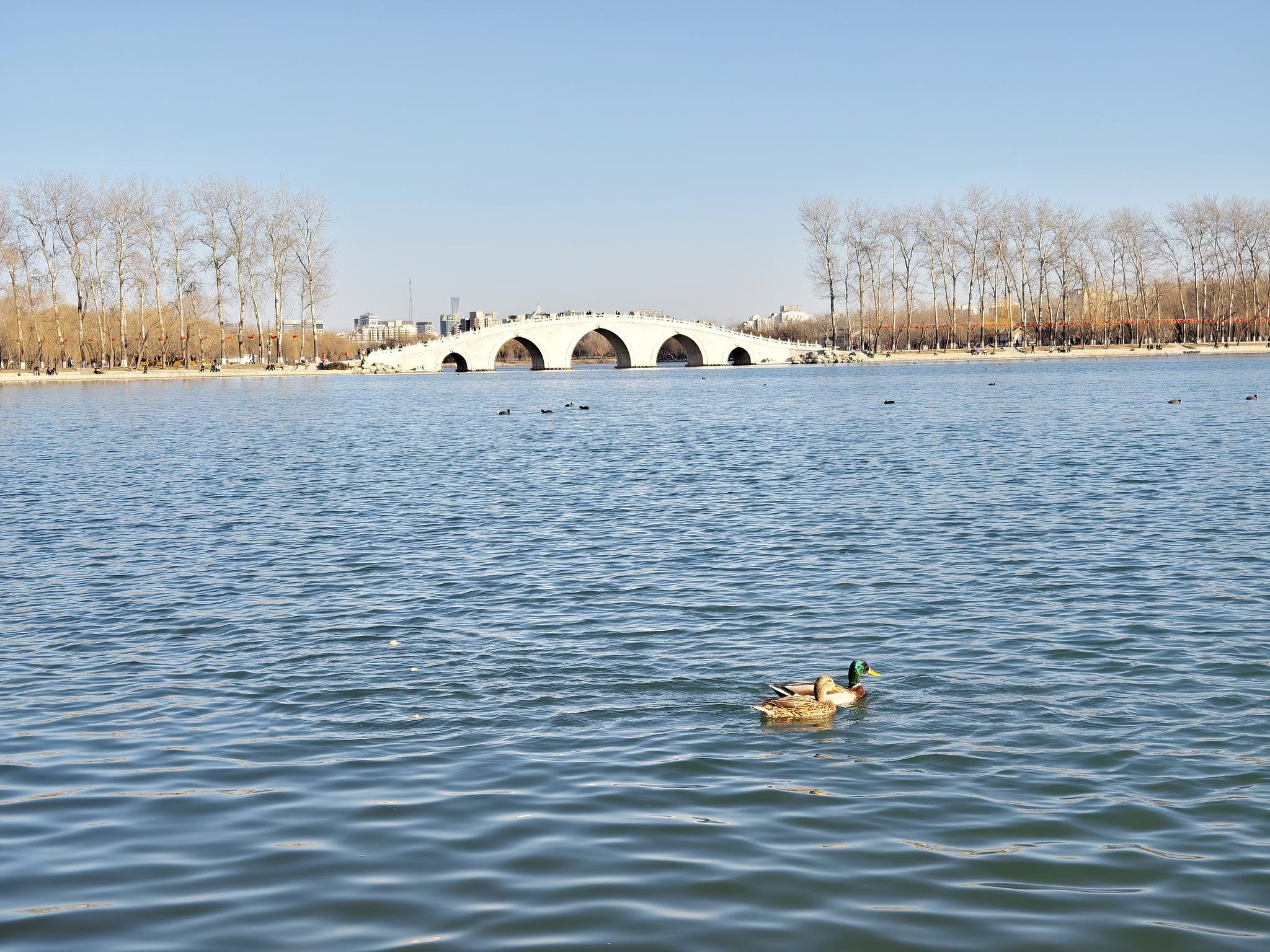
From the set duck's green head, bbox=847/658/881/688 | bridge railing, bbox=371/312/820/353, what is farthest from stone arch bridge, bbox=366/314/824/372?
duck's green head, bbox=847/658/881/688

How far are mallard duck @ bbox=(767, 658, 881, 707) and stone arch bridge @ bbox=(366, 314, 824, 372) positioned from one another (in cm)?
9404

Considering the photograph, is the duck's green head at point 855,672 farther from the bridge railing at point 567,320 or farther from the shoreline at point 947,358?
the bridge railing at point 567,320

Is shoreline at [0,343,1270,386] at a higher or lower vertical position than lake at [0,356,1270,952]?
higher

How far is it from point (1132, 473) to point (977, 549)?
882cm

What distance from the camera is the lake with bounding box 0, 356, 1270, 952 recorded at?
5.45m

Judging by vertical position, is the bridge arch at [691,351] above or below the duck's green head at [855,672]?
above

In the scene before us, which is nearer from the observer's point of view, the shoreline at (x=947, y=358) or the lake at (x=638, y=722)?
the lake at (x=638, y=722)

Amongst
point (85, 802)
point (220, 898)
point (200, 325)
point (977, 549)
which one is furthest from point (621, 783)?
point (200, 325)

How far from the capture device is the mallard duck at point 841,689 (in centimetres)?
797

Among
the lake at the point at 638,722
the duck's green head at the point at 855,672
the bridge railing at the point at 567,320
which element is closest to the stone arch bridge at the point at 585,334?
the bridge railing at the point at 567,320

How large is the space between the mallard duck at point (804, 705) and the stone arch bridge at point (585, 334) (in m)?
94.3

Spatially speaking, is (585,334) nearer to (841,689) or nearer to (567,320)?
(567,320)

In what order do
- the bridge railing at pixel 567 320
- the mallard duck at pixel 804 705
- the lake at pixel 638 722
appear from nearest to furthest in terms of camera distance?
the lake at pixel 638 722 → the mallard duck at pixel 804 705 → the bridge railing at pixel 567 320

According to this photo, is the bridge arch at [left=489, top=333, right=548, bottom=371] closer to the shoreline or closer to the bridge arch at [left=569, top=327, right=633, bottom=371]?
the bridge arch at [left=569, top=327, right=633, bottom=371]
